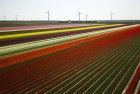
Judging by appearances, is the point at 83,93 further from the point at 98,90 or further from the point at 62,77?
the point at 62,77

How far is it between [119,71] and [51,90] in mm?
4684

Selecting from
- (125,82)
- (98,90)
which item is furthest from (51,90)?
(125,82)

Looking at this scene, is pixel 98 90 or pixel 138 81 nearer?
pixel 98 90

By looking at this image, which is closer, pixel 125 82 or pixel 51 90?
pixel 51 90

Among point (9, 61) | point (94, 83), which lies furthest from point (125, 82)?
point (9, 61)

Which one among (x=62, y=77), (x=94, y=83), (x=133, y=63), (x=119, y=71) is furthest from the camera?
(x=133, y=63)

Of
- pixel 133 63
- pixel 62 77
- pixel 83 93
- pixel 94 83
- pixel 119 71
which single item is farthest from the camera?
pixel 133 63

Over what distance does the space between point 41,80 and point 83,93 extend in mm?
2654

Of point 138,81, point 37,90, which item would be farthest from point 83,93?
point 138,81

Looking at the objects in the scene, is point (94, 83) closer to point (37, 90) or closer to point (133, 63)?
point (37, 90)

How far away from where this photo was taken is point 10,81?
30.9 ft

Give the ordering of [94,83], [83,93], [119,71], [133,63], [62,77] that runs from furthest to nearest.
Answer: [133,63], [119,71], [62,77], [94,83], [83,93]

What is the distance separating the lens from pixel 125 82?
9.23m

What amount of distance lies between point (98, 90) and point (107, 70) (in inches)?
141
